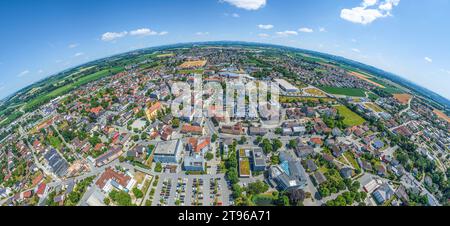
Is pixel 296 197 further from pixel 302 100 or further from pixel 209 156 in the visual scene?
pixel 302 100

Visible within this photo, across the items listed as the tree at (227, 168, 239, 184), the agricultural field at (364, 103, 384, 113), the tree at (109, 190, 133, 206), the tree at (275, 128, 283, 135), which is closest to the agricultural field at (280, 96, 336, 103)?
the agricultural field at (364, 103, 384, 113)

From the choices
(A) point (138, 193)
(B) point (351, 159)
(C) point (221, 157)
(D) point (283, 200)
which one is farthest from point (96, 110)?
(B) point (351, 159)

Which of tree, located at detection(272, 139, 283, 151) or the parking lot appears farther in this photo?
tree, located at detection(272, 139, 283, 151)

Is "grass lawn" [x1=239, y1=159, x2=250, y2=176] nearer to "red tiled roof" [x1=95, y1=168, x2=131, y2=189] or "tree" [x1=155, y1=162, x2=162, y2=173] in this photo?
"tree" [x1=155, y1=162, x2=162, y2=173]
